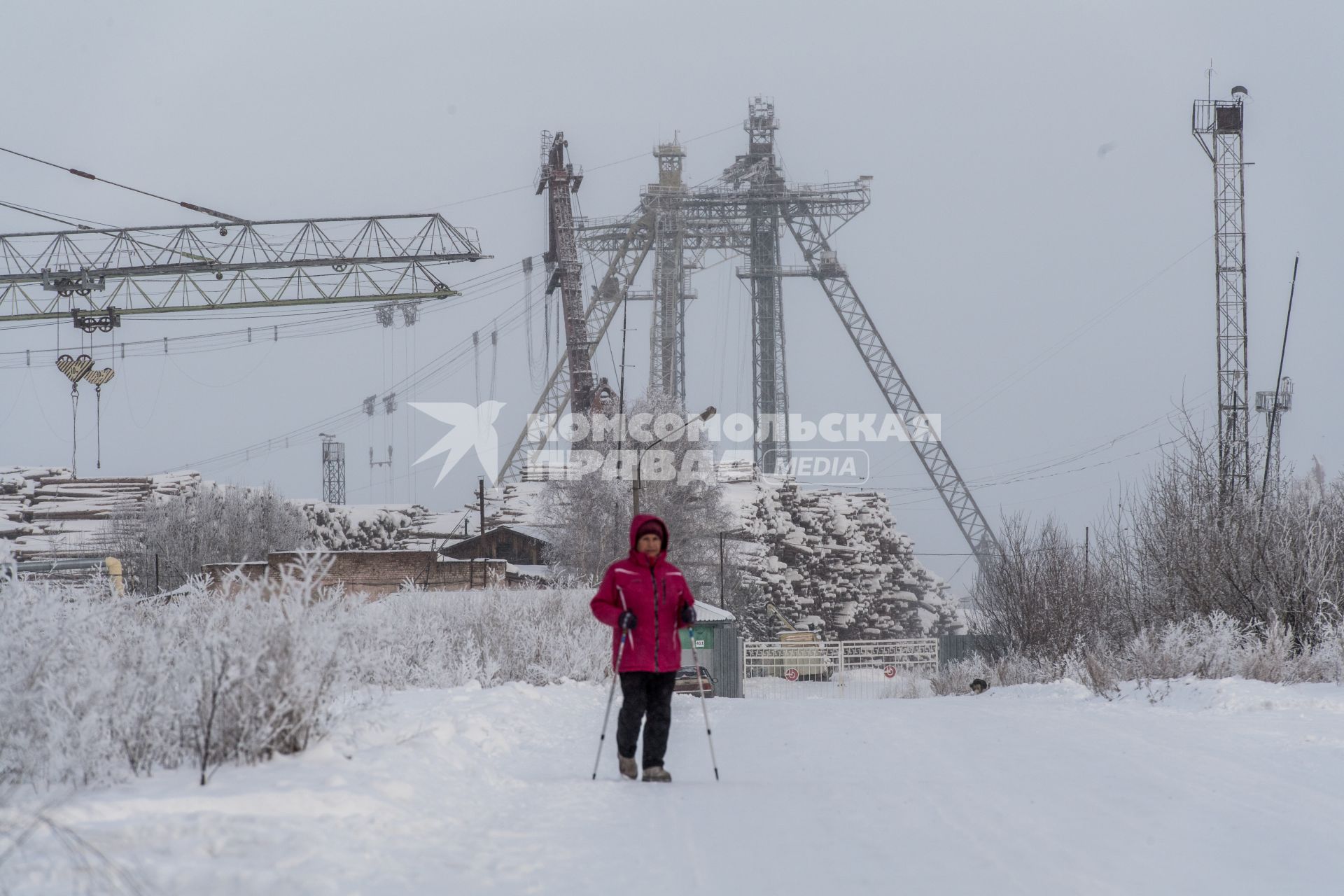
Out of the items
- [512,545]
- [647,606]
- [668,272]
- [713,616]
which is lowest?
[713,616]

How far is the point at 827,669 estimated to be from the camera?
48219 millimetres

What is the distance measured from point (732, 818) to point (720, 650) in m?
30.3

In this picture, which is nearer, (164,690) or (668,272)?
(164,690)

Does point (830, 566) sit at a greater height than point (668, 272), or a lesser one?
lesser

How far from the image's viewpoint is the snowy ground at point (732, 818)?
4.90 m

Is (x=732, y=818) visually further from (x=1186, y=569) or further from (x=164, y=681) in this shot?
(x=1186, y=569)

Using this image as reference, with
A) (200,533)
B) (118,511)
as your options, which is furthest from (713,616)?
(118,511)

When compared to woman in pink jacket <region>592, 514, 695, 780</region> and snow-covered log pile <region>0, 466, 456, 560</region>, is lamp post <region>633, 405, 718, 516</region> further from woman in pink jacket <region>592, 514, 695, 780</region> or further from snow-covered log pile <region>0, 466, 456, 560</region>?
snow-covered log pile <region>0, 466, 456, 560</region>

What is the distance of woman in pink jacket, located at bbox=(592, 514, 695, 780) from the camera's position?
791 centimetres

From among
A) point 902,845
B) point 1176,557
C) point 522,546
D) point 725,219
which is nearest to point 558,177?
point 522,546

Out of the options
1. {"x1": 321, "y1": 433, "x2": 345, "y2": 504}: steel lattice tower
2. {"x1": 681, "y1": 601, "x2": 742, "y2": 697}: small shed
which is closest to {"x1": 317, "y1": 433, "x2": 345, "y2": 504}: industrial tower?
{"x1": 321, "y1": 433, "x2": 345, "y2": 504}: steel lattice tower

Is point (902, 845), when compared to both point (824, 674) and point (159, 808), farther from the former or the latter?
point (824, 674)

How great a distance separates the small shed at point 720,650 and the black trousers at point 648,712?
2644 centimetres

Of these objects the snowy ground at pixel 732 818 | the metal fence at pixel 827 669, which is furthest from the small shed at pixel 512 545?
the snowy ground at pixel 732 818
